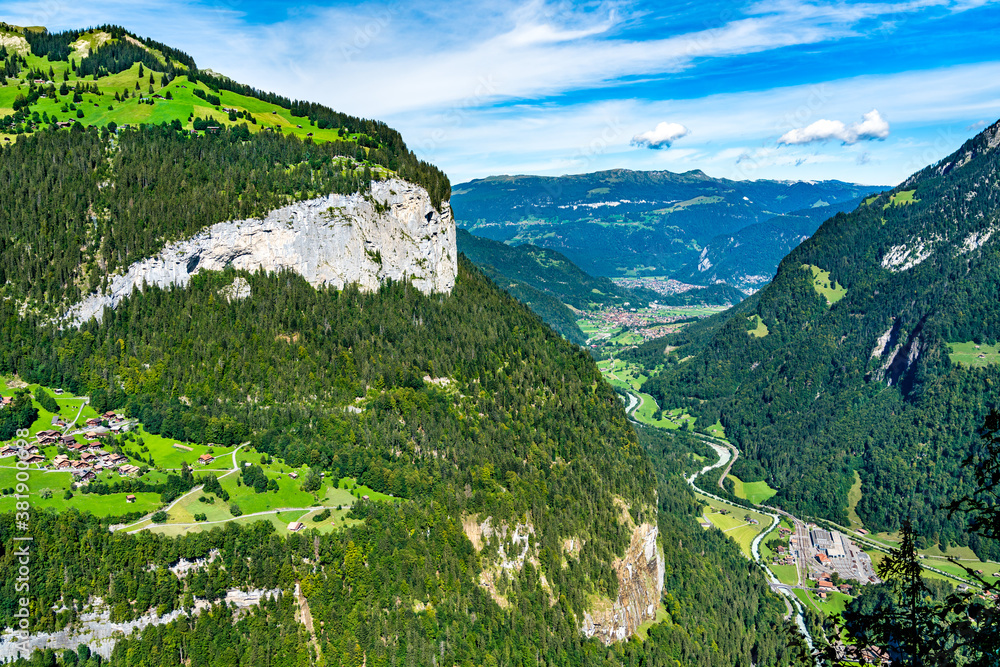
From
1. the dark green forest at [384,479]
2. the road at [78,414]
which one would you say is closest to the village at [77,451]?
the road at [78,414]

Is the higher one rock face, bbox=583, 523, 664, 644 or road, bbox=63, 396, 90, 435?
road, bbox=63, 396, 90, 435

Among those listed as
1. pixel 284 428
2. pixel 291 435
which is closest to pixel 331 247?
pixel 284 428

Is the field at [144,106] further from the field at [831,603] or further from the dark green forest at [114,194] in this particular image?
the field at [831,603]

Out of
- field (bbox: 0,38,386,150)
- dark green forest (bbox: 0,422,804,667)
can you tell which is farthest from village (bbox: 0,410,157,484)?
field (bbox: 0,38,386,150)

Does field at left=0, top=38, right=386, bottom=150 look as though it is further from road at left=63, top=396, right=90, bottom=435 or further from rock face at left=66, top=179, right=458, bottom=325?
road at left=63, top=396, right=90, bottom=435

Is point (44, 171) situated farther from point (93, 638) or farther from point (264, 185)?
point (93, 638)

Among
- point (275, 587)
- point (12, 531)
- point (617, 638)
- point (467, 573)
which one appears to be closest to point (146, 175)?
point (12, 531)
